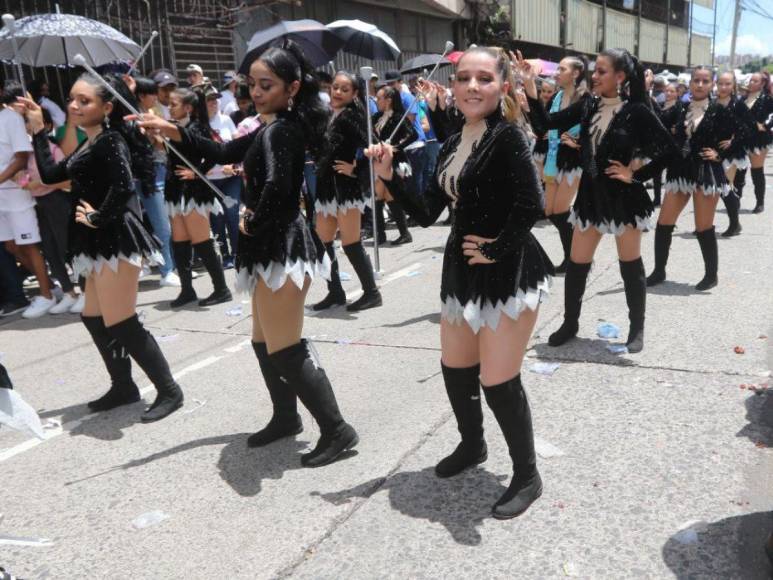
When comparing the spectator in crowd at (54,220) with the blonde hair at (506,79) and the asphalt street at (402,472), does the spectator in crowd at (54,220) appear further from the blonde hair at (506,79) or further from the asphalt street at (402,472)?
the blonde hair at (506,79)

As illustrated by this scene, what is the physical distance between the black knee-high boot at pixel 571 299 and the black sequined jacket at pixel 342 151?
6.79 ft

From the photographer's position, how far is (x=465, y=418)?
329 cm

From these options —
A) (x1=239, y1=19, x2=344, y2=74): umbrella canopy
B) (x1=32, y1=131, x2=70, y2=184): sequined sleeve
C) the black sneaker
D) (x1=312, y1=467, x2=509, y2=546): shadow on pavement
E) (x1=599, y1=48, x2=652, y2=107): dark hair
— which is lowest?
the black sneaker

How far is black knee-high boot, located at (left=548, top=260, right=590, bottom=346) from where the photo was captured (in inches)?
203

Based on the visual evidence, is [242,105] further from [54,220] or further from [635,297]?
[635,297]

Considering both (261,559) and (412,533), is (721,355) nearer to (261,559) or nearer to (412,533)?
(412,533)

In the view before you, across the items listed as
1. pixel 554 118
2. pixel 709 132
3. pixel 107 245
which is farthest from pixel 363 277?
pixel 709 132

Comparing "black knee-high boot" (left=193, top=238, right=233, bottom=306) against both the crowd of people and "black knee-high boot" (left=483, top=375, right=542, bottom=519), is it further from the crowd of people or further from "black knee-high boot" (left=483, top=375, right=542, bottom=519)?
"black knee-high boot" (left=483, top=375, right=542, bottom=519)

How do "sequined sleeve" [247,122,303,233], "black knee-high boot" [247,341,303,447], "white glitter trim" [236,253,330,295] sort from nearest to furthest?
"sequined sleeve" [247,122,303,233], "white glitter trim" [236,253,330,295], "black knee-high boot" [247,341,303,447]

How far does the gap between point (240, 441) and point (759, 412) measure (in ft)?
9.29

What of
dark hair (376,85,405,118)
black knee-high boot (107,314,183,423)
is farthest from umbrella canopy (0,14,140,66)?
black knee-high boot (107,314,183,423)

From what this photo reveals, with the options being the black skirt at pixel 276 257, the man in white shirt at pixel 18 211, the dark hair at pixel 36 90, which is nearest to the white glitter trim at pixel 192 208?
the man in white shirt at pixel 18 211

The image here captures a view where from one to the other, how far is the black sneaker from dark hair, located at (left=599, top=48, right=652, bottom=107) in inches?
234

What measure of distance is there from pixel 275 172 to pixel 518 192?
3.72 ft
